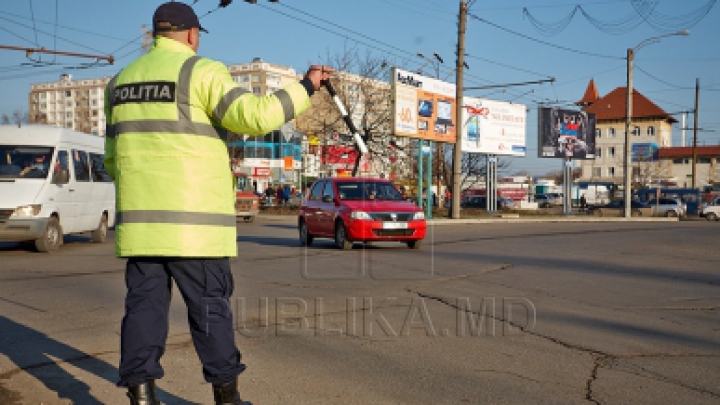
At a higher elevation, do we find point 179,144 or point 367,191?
point 179,144

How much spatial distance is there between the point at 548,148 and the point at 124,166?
46.2 m

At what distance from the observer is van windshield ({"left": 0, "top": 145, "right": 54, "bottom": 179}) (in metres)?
14.0

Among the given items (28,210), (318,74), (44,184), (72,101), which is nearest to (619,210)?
(44,184)

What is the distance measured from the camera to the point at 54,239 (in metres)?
14.4

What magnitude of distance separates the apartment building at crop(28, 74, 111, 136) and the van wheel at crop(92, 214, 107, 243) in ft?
441

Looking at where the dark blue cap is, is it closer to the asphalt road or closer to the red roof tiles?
the asphalt road

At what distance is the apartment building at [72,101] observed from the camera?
150 metres

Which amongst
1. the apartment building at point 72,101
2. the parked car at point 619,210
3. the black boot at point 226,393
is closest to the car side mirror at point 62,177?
the black boot at point 226,393

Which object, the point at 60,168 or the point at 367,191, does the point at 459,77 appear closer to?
the point at 367,191

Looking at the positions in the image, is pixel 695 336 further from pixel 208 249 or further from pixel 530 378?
pixel 208 249

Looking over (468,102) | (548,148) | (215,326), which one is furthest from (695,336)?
(548,148)

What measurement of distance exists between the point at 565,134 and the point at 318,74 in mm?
47628

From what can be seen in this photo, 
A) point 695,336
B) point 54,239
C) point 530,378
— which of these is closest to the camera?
point 530,378

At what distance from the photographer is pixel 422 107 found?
35.6 m
